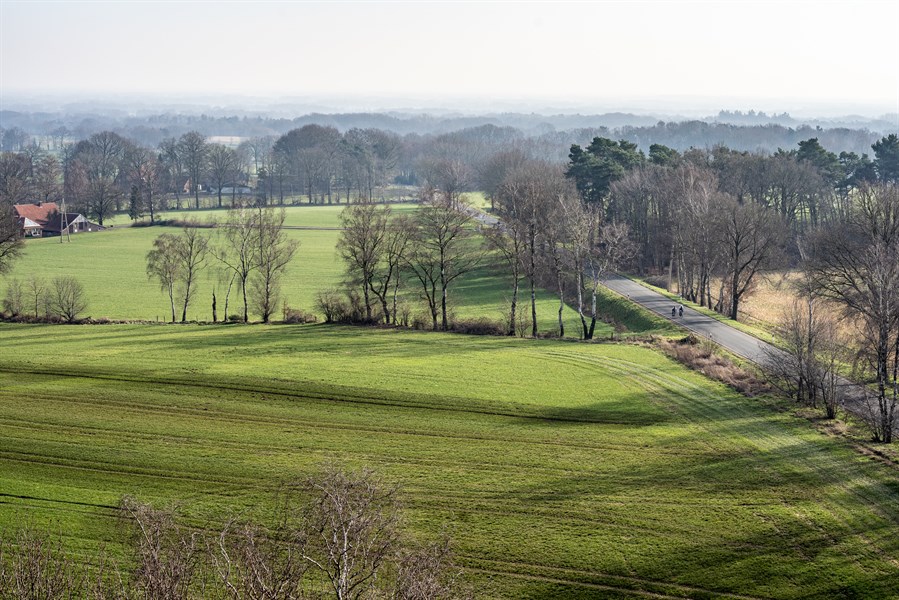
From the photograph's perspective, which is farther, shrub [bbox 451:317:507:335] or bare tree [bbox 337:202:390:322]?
bare tree [bbox 337:202:390:322]

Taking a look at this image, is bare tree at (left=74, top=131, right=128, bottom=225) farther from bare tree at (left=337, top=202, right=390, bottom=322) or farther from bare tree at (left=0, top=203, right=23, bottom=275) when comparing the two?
bare tree at (left=337, top=202, right=390, bottom=322)

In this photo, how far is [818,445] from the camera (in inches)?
1303

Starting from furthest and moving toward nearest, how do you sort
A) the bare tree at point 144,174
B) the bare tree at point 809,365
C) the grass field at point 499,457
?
1. the bare tree at point 144,174
2. the bare tree at point 809,365
3. the grass field at point 499,457

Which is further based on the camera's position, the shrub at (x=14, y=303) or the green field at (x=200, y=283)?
the green field at (x=200, y=283)

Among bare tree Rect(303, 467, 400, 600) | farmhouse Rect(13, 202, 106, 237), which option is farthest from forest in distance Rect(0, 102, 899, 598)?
farmhouse Rect(13, 202, 106, 237)

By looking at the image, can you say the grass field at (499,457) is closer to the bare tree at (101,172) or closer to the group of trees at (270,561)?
the group of trees at (270,561)

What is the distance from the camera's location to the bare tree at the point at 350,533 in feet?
52.7

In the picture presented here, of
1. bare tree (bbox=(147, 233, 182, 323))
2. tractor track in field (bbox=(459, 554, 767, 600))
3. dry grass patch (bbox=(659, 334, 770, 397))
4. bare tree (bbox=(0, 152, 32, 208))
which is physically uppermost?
bare tree (bbox=(0, 152, 32, 208))

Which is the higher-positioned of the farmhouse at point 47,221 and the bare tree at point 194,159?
the bare tree at point 194,159

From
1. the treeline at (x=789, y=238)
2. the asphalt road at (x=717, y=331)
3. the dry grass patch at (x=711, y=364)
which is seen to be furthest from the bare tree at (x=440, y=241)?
the asphalt road at (x=717, y=331)

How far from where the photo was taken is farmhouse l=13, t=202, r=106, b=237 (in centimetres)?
10781

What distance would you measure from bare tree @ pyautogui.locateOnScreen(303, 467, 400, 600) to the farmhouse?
9508 centimetres

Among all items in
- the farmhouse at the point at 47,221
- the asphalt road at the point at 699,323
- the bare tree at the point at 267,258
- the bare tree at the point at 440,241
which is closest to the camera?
the asphalt road at the point at 699,323

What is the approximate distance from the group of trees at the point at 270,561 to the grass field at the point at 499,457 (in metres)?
1.95
